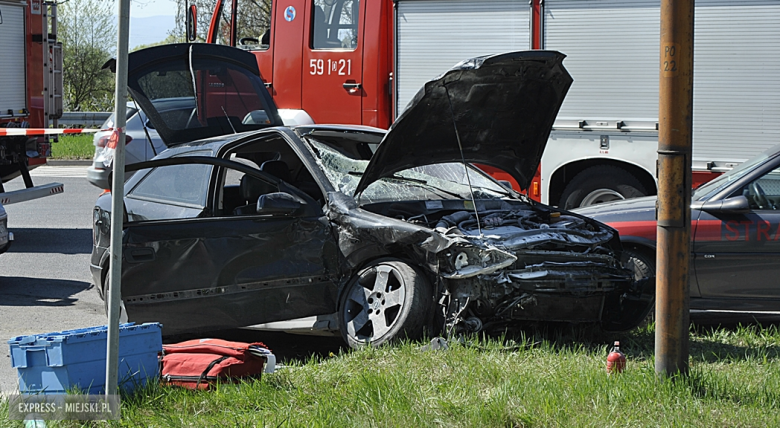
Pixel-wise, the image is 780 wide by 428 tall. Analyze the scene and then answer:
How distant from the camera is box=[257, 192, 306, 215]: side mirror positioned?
575cm

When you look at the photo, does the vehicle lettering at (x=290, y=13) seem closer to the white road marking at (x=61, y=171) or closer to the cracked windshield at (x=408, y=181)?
the cracked windshield at (x=408, y=181)

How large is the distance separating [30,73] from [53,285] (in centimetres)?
567

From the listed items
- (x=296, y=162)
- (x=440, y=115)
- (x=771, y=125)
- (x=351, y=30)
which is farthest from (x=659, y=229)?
(x=351, y=30)

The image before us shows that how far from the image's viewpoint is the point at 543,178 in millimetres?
10422

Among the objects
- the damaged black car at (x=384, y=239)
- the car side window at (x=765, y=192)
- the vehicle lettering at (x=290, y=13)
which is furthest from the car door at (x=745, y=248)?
Result: the vehicle lettering at (x=290, y=13)

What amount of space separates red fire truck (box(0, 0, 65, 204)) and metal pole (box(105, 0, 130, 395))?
351 inches

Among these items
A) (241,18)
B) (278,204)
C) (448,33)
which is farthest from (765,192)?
(241,18)

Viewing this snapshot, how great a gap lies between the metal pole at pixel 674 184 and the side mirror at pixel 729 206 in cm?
203

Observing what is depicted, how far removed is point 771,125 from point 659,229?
5732 millimetres

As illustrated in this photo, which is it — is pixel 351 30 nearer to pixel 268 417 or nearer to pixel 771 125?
pixel 771 125

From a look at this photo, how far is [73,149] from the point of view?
912 inches

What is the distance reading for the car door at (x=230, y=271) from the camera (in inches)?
228

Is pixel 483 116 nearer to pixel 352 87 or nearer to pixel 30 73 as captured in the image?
pixel 352 87

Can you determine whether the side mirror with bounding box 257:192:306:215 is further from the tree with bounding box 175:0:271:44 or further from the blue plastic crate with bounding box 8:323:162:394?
the tree with bounding box 175:0:271:44
